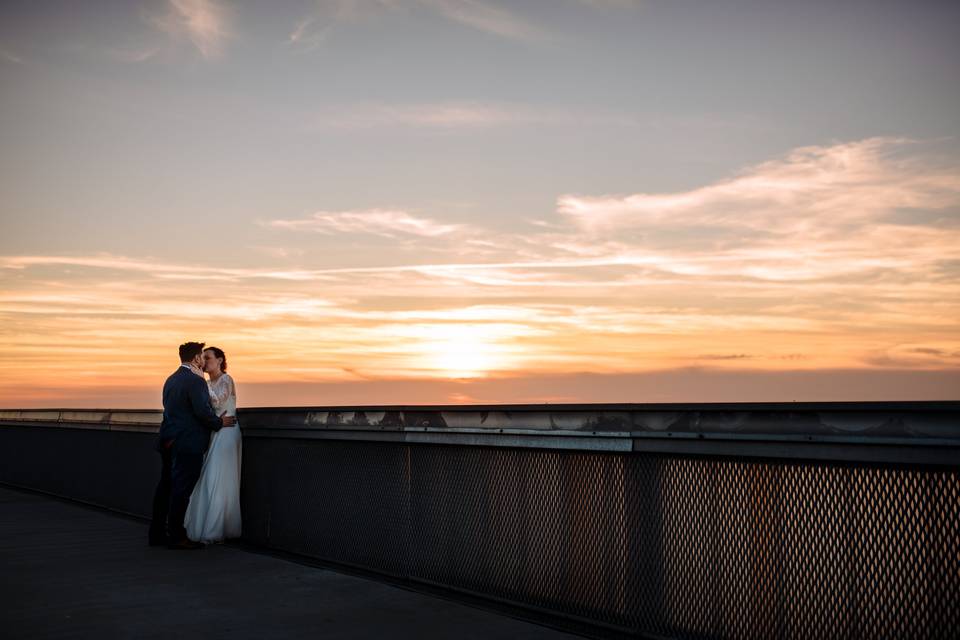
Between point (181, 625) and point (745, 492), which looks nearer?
point (745, 492)

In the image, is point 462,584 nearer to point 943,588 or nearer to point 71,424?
point 943,588

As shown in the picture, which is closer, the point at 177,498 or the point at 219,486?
the point at 177,498

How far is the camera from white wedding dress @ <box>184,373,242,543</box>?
34.1ft

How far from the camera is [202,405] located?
1035cm

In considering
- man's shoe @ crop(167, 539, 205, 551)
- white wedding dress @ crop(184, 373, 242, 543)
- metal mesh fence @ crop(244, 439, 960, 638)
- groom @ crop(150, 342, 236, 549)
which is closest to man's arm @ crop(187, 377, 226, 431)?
groom @ crop(150, 342, 236, 549)

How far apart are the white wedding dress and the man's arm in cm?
24

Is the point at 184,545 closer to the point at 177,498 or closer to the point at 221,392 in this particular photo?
the point at 177,498

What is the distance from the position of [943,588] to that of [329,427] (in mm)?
5753

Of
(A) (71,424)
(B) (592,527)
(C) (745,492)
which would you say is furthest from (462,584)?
(A) (71,424)

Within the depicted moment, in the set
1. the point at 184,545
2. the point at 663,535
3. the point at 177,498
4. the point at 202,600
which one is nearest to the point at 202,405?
the point at 177,498

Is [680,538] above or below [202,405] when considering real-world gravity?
below

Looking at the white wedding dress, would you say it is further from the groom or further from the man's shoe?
the man's shoe

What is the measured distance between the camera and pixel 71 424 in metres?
15.2

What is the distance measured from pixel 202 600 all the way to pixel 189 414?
3.50 metres
